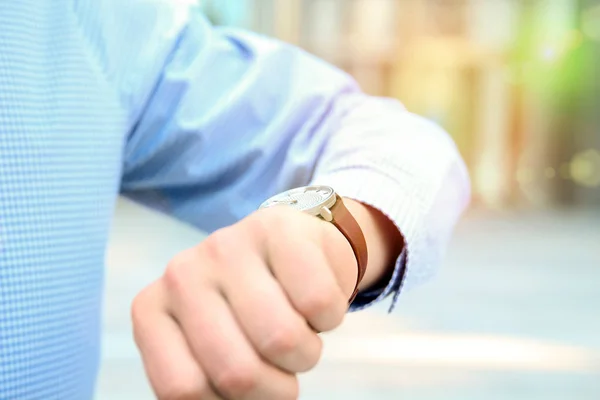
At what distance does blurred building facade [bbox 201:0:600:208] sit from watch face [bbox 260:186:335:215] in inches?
150

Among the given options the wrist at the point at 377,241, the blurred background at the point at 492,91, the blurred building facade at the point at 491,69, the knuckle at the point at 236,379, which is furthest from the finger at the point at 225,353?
the blurred building facade at the point at 491,69

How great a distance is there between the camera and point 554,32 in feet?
13.3

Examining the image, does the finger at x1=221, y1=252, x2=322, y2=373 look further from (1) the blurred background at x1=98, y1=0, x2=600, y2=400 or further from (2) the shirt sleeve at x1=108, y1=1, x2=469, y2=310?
(1) the blurred background at x1=98, y1=0, x2=600, y2=400

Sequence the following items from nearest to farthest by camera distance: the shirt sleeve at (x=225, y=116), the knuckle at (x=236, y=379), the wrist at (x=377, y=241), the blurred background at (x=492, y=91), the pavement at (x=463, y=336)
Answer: the knuckle at (x=236, y=379), the wrist at (x=377, y=241), the shirt sleeve at (x=225, y=116), the pavement at (x=463, y=336), the blurred background at (x=492, y=91)

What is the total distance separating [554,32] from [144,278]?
2.93m

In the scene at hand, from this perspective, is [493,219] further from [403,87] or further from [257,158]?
[257,158]

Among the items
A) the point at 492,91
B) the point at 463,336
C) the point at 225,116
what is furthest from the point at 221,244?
the point at 492,91

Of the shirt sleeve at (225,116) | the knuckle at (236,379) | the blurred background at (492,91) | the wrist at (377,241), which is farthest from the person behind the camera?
the blurred background at (492,91)

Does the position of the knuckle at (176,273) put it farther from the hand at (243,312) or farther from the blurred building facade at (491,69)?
the blurred building facade at (491,69)

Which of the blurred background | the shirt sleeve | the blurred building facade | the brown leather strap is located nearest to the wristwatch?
the brown leather strap

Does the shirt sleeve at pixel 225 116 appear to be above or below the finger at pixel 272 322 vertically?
below

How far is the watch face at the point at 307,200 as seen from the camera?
0.94 ft

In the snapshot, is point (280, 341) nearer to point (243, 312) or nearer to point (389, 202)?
point (243, 312)

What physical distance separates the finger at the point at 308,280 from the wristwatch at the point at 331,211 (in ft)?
0.12
